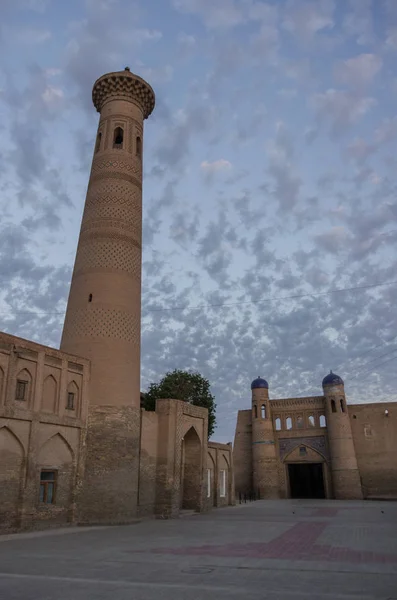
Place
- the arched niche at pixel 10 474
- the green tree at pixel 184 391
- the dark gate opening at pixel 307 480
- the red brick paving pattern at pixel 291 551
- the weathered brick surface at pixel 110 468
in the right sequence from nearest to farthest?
the red brick paving pattern at pixel 291 551
the arched niche at pixel 10 474
the weathered brick surface at pixel 110 468
the green tree at pixel 184 391
the dark gate opening at pixel 307 480

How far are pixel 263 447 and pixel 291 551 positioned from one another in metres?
30.8

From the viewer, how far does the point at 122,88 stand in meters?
24.3

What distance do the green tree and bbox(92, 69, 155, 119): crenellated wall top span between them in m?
20.3

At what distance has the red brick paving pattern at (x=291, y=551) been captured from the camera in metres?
9.55

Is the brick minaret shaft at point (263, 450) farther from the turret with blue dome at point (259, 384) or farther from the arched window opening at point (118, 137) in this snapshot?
→ the arched window opening at point (118, 137)

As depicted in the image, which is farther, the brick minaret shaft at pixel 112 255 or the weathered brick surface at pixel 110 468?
the brick minaret shaft at pixel 112 255

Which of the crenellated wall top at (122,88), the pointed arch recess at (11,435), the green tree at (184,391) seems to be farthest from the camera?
the green tree at (184,391)

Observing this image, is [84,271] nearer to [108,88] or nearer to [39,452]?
[39,452]

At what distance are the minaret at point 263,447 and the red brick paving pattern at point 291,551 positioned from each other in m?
28.1

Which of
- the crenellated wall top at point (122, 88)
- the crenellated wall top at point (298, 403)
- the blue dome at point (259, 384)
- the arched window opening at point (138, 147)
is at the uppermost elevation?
the crenellated wall top at point (122, 88)

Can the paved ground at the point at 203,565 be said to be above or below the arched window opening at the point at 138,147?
below

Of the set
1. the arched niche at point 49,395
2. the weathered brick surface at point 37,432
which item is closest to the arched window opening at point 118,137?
the weathered brick surface at point 37,432

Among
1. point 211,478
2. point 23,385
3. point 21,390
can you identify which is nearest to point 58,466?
point 21,390

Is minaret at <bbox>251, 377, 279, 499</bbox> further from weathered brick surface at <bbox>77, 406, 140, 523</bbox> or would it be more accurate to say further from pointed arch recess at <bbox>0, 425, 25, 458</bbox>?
pointed arch recess at <bbox>0, 425, 25, 458</bbox>
